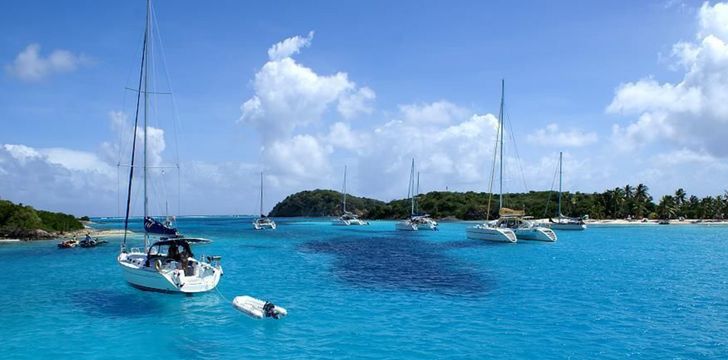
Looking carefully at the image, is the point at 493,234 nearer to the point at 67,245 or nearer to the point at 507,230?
the point at 507,230

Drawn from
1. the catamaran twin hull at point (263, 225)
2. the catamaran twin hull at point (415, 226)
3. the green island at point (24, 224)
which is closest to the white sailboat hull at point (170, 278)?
the green island at point (24, 224)

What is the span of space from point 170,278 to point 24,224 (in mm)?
67560

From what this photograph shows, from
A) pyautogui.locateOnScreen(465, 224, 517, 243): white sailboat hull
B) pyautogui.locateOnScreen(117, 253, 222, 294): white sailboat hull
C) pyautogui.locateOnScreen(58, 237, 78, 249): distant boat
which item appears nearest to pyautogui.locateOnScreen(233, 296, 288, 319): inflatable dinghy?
pyautogui.locateOnScreen(117, 253, 222, 294): white sailboat hull

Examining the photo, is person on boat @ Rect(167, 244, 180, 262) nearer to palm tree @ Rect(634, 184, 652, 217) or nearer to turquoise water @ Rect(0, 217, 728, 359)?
turquoise water @ Rect(0, 217, 728, 359)

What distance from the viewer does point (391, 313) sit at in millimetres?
24453

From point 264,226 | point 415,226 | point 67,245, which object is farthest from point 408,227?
point 67,245

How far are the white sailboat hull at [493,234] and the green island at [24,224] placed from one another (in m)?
67.2

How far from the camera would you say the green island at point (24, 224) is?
76.7 meters

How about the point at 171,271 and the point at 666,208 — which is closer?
the point at 171,271

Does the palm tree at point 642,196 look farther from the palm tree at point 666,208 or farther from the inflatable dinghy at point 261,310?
the inflatable dinghy at point 261,310

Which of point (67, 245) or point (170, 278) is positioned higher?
point (170, 278)

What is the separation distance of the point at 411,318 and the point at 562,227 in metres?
98.0

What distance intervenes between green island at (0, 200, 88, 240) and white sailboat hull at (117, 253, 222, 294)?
59705 mm

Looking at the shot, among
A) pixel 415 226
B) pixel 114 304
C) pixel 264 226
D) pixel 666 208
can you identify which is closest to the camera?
pixel 114 304
